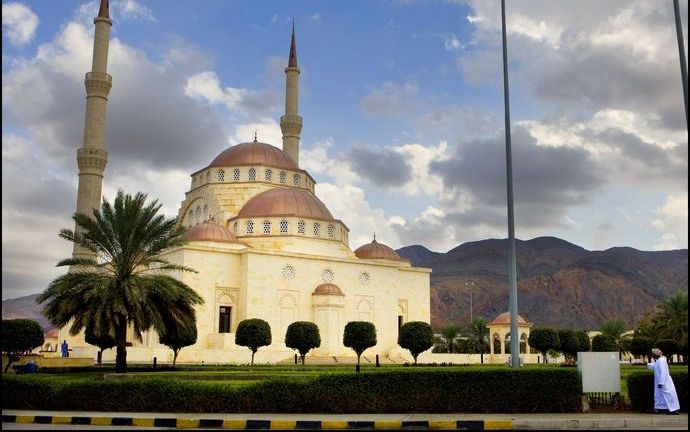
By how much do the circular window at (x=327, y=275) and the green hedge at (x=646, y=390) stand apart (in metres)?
31.1

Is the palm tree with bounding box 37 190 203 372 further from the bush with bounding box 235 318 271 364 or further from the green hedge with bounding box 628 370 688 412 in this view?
the green hedge with bounding box 628 370 688 412

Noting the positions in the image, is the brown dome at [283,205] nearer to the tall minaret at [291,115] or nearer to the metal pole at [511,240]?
the tall minaret at [291,115]

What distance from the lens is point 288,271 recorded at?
1649 inches

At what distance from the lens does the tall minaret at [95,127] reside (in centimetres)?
4009

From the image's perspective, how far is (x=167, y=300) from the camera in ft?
67.6

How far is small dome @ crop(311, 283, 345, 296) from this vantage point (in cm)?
4181

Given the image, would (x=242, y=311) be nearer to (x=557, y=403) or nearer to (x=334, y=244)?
(x=334, y=244)

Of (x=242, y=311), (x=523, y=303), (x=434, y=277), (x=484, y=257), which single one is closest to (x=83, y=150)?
(x=242, y=311)

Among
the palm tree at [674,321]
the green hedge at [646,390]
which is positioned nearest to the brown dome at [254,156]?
the palm tree at [674,321]

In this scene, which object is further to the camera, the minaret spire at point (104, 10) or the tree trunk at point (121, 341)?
the minaret spire at point (104, 10)

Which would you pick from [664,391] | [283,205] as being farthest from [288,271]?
[664,391]

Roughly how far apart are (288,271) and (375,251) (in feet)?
28.5

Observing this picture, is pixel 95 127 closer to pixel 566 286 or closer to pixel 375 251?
pixel 375 251

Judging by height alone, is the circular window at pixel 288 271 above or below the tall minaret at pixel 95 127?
below
